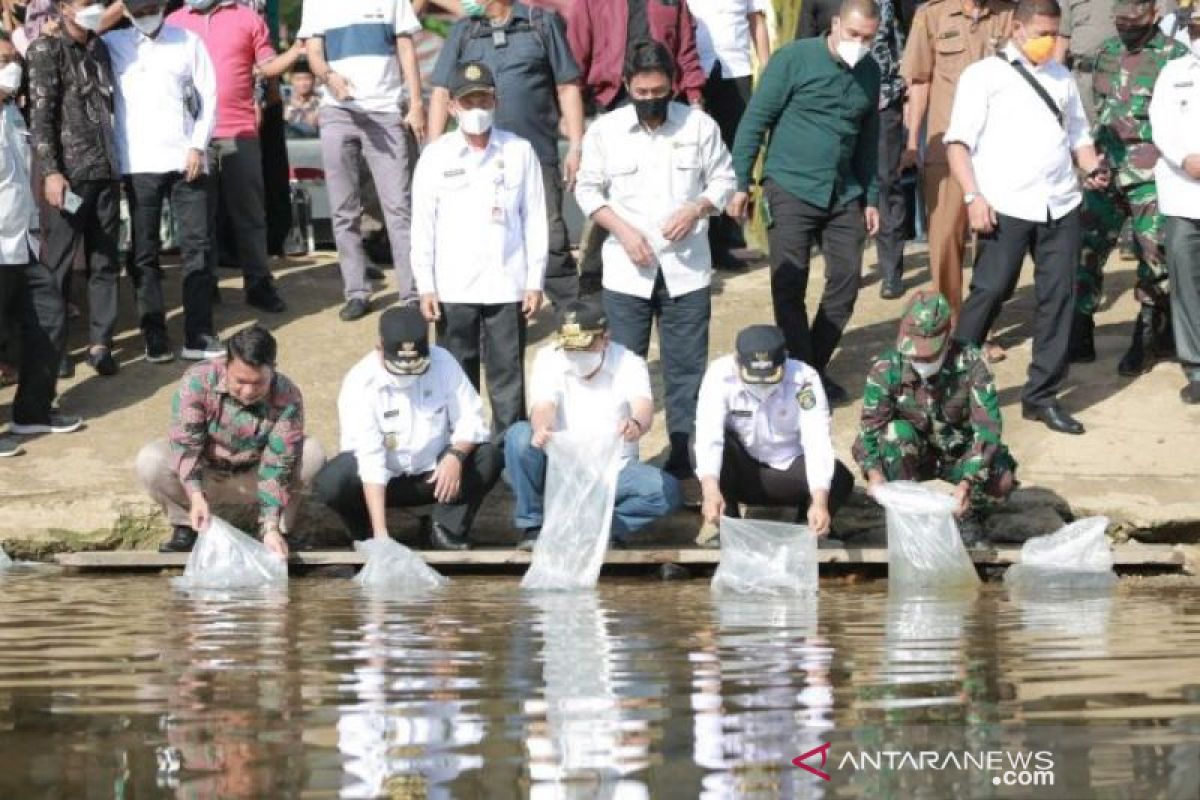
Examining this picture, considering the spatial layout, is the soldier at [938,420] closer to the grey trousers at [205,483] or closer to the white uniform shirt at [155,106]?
the grey trousers at [205,483]

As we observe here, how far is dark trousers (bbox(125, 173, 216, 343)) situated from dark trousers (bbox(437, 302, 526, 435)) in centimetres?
198

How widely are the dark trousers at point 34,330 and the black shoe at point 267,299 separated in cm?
204

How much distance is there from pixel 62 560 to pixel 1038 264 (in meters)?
5.10

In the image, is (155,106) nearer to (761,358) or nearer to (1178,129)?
(761,358)

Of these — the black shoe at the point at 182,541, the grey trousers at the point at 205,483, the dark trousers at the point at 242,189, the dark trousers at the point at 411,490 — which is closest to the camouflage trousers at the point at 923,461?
the dark trousers at the point at 411,490

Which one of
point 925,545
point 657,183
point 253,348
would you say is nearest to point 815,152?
point 657,183

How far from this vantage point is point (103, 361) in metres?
14.4

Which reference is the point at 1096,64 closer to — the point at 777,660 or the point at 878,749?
the point at 777,660

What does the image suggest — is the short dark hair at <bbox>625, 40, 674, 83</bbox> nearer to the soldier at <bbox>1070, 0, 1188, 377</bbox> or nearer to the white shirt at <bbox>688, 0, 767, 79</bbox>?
the white shirt at <bbox>688, 0, 767, 79</bbox>

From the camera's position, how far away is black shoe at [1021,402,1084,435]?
1330 centimetres

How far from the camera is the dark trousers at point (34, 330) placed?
13.6 meters

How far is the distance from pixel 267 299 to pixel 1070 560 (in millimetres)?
5810

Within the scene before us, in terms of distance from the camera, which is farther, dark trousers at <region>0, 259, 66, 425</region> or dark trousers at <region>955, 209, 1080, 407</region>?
dark trousers at <region>0, 259, 66, 425</region>

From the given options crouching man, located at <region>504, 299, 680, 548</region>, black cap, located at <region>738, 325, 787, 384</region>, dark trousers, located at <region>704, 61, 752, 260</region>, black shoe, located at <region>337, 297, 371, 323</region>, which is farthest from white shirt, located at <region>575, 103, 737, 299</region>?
black shoe, located at <region>337, 297, 371, 323</region>
